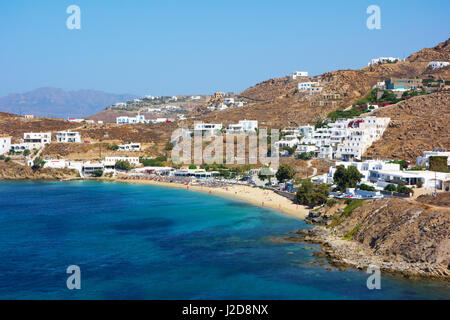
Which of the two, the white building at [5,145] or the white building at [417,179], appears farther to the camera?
the white building at [5,145]

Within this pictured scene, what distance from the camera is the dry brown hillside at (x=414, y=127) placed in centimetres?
5819

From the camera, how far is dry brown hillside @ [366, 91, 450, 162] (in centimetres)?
5819

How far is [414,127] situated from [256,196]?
26.0 meters

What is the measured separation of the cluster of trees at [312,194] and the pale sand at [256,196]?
0.77m

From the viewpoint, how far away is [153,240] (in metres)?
34.2

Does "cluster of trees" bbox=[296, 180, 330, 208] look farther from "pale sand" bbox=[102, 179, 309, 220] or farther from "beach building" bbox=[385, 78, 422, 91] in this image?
"beach building" bbox=[385, 78, 422, 91]

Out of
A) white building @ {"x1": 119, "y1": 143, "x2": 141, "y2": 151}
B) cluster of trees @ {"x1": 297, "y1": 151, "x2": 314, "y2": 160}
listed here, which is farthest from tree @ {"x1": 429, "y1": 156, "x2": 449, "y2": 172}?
white building @ {"x1": 119, "y1": 143, "x2": 141, "y2": 151}

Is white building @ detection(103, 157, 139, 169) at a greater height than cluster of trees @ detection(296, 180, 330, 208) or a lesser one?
greater

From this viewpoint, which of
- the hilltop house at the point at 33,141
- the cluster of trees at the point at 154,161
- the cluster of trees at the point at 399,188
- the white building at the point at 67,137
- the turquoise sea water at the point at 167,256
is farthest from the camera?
the white building at the point at 67,137

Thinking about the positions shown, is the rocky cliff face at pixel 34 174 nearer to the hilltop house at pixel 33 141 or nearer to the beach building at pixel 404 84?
the hilltop house at pixel 33 141

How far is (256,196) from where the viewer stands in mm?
52500

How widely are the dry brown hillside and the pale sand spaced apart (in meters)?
16.3

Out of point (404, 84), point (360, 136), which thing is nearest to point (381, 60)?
point (404, 84)
